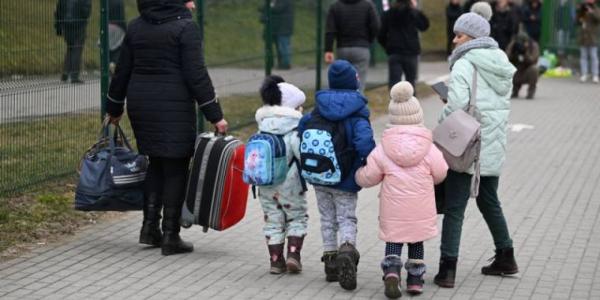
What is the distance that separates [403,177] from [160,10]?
2.06m

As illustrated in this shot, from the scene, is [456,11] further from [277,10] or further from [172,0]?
[172,0]

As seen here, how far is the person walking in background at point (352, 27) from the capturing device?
14562 millimetres

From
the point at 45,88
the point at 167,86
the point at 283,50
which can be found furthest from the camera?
the point at 283,50

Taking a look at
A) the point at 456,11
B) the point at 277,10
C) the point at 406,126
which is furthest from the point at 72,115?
the point at 456,11

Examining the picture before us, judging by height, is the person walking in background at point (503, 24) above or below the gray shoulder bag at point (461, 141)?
below

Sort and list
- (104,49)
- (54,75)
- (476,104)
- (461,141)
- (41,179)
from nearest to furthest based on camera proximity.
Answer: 1. (461,141)
2. (476,104)
3. (54,75)
4. (41,179)
5. (104,49)

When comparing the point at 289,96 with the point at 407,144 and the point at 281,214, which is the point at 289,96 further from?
the point at 407,144

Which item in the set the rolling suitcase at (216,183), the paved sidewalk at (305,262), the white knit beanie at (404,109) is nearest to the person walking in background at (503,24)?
the paved sidewalk at (305,262)

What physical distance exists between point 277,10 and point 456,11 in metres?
8.67

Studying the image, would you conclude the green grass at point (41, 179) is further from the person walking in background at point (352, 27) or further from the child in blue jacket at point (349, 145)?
the person walking in background at point (352, 27)

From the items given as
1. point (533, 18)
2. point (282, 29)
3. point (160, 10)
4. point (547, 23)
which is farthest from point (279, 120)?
point (547, 23)

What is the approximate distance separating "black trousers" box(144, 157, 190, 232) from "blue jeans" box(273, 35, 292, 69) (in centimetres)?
667

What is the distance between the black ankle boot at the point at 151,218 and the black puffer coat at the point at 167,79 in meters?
0.36

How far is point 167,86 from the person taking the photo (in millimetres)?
7820
